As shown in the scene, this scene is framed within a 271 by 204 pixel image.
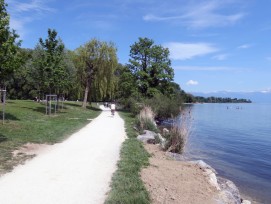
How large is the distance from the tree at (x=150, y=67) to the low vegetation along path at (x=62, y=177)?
33.9 metres

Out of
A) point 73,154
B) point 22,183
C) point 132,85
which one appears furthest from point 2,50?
point 132,85

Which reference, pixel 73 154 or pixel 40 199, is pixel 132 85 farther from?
pixel 40 199

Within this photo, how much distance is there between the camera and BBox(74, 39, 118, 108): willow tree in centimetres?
4362

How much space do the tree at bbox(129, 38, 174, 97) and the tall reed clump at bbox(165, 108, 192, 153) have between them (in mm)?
31162

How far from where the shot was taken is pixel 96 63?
44.1m

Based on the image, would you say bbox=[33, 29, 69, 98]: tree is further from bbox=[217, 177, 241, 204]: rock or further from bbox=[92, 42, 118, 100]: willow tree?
bbox=[217, 177, 241, 204]: rock

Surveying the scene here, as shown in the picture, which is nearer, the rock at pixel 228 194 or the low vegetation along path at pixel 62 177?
the low vegetation along path at pixel 62 177

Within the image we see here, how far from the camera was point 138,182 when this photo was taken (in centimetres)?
837

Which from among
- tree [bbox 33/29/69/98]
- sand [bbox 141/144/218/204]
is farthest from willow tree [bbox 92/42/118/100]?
sand [bbox 141/144/218/204]

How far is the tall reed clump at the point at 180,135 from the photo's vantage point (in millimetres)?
14547

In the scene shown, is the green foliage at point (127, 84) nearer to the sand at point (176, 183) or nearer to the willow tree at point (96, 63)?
the willow tree at point (96, 63)

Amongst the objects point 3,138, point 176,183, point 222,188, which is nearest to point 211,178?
point 222,188

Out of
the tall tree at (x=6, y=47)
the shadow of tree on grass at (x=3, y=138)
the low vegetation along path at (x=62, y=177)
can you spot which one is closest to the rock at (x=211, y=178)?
the low vegetation along path at (x=62, y=177)

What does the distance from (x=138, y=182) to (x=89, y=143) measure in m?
6.51
